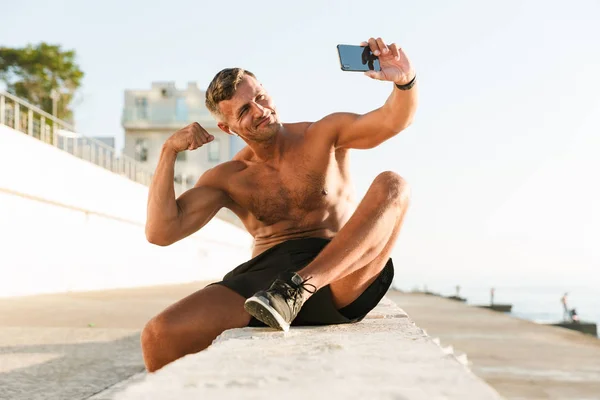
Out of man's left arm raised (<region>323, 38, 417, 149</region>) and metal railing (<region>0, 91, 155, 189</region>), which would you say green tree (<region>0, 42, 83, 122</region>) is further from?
man's left arm raised (<region>323, 38, 417, 149</region>)

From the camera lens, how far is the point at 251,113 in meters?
3.72

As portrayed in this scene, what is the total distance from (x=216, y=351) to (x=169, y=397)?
29.1 inches

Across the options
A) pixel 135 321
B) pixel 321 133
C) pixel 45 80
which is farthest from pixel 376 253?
pixel 45 80

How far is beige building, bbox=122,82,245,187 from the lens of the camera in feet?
176

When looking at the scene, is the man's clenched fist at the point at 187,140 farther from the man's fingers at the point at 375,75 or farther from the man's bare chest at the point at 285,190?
the man's fingers at the point at 375,75

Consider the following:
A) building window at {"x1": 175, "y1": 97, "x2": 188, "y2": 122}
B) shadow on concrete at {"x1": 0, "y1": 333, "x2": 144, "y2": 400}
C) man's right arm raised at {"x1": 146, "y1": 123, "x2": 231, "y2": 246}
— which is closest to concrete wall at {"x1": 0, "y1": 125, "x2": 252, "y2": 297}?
shadow on concrete at {"x1": 0, "y1": 333, "x2": 144, "y2": 400}

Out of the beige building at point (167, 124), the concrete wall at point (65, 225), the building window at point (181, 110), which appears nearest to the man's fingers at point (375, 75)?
the concrete wall at point (65, 225)

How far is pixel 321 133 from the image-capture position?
381 cm

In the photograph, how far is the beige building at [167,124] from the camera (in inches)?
2109

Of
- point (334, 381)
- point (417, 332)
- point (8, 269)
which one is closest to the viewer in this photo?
point (334, 381)

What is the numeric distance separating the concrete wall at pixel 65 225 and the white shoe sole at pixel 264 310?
1249 cm

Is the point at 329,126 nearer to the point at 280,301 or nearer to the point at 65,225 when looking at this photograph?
the point at 280,301

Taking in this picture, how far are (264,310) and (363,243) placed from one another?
562mm

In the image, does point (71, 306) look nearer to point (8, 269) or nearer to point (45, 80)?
point (8, 269)
